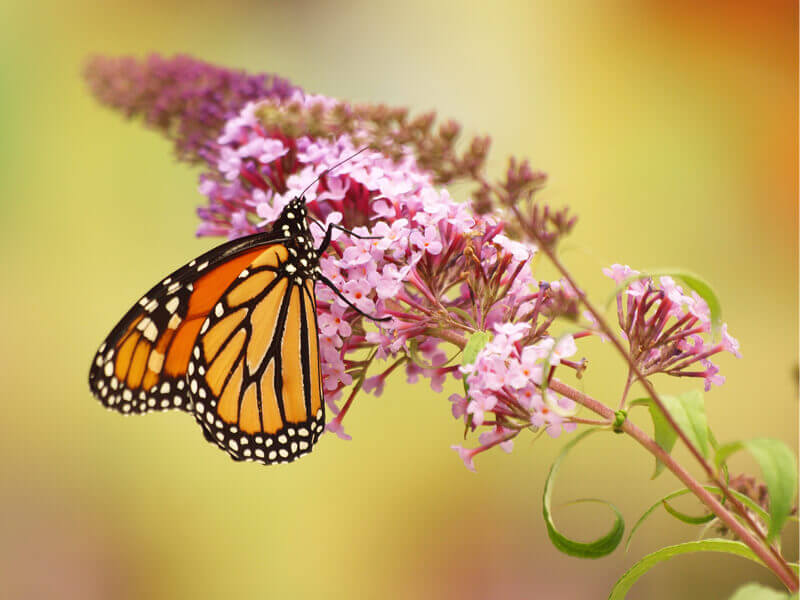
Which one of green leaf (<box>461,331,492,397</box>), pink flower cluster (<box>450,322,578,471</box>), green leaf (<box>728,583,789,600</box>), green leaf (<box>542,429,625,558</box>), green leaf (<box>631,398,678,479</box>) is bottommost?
green leaf (<box>728,583,789,600</box>)

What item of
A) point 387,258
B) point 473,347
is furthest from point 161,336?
point 473,347

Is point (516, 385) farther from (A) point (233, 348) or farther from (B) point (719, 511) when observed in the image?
(A) point (233, 348)

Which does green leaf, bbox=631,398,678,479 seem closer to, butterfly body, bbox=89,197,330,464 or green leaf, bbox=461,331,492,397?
green leaf, bbox=461,331,492,397

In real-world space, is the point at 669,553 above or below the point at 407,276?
below

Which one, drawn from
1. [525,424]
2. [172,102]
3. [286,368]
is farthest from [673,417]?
[172,102]

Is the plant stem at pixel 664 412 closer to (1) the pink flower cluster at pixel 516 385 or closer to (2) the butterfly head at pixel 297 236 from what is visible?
(1) the pink flower cluster at pixel 516 385

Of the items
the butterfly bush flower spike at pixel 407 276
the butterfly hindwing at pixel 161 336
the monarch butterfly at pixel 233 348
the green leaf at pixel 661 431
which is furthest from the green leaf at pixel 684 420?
the butterfly hindwing at pixel 161 336

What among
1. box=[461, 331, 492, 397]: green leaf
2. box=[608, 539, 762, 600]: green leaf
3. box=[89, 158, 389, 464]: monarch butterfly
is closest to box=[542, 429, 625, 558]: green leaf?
box=[608, 539, 762, 600]: green leaf

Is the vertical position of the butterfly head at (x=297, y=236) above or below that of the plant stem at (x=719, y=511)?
above
